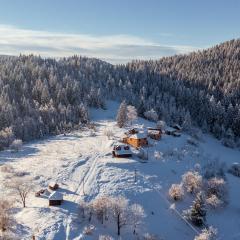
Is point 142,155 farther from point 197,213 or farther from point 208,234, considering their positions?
point 208,234

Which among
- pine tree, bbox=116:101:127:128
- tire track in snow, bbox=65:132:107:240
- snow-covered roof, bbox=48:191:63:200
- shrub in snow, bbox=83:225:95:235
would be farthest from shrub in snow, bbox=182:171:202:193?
pine tree, bbox=116:101:127:128

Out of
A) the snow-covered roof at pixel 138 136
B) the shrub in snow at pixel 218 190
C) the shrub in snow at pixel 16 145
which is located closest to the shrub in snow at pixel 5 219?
the shrub in snow at pixel 218 190

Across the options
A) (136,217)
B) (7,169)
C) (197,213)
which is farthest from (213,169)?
(7,169)

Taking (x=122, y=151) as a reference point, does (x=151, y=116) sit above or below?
below

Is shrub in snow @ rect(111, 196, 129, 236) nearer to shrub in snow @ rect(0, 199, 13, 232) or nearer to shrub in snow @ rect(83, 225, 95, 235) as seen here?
shrub in snow @ rect(83, 225, 95, 235)

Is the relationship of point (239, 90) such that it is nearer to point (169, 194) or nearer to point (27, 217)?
point (169, 194)

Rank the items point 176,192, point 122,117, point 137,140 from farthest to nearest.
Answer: point 122,117 → point 137,140 → point 176,192

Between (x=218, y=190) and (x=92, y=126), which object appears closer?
(x=218, y=190)

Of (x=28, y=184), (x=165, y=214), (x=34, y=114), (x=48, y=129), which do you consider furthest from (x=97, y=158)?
(x=34, y=114)
